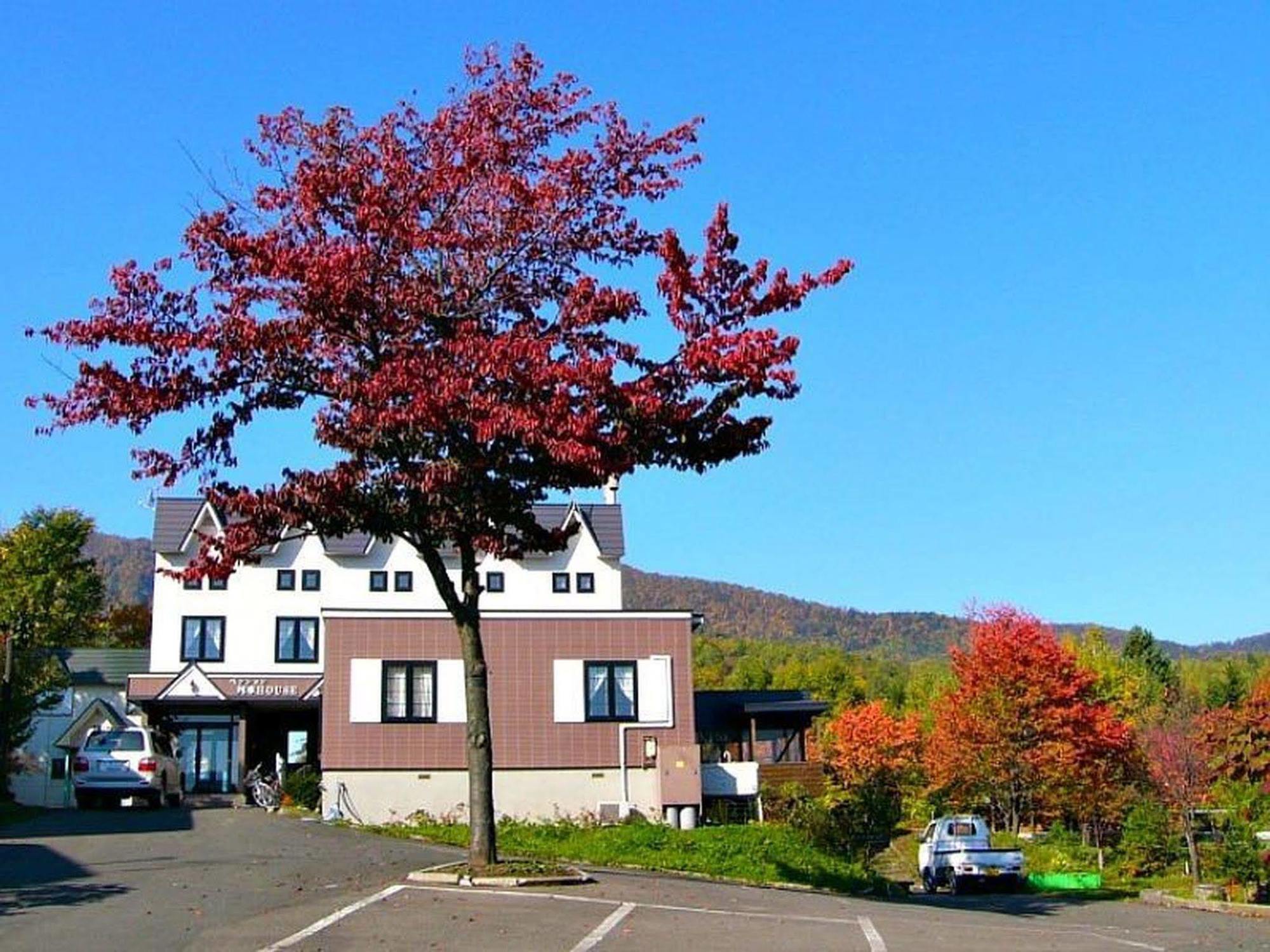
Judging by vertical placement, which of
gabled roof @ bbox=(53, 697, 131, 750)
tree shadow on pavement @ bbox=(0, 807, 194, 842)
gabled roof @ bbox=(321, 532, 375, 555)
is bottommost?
tree shadow on pavement @ bbox=(0, 807, 194, 842)

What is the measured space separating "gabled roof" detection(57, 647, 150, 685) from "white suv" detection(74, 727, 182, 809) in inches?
859

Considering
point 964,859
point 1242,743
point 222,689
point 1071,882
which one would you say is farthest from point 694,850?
point 1242,743

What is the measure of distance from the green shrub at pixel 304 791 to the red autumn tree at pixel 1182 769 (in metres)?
18.5

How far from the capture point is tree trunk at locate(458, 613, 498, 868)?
567 inches

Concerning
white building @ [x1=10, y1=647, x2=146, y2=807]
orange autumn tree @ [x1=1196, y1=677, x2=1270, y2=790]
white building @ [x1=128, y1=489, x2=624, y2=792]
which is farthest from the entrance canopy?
orange autumn tree @ [x1=1196, y1=677, x2=1270, y2=790]

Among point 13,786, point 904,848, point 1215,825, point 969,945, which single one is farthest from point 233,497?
point 13,786

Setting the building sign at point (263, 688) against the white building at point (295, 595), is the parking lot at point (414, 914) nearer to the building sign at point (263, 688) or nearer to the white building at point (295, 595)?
the building sign at point (263, 688)

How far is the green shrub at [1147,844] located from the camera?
32.7m

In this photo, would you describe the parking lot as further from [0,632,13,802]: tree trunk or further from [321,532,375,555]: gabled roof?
[321,532,375,555]: gabled roof

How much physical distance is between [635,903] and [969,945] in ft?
10.4

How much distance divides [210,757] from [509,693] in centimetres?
1672

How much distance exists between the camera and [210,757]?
43406 mm

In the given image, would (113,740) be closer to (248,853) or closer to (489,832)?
(248,853)

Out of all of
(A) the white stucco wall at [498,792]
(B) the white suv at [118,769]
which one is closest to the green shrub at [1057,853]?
(A) the white stucco wall at [498,792]
